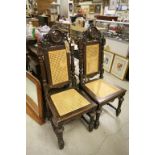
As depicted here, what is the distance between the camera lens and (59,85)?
5.45ft

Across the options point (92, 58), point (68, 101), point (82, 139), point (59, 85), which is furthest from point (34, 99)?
point (92, 58)

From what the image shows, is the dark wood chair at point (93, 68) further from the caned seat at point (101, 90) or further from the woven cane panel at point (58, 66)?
the woven cane panel at point (58, 66)

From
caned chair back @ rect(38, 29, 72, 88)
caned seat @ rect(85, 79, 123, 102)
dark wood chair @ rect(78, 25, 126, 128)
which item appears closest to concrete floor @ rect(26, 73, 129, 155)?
dark wood chair @ rect(78, 25, 126, 128)

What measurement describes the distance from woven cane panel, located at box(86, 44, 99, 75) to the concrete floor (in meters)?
0.67

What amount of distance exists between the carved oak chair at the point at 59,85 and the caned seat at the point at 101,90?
0.13 m

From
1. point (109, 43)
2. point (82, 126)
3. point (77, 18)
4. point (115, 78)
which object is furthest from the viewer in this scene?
point (77, 18)

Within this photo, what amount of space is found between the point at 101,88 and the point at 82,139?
0.62 m

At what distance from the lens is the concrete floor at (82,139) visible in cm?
154

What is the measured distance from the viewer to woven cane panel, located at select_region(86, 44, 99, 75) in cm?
177

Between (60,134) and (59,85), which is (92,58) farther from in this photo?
(60,134)
